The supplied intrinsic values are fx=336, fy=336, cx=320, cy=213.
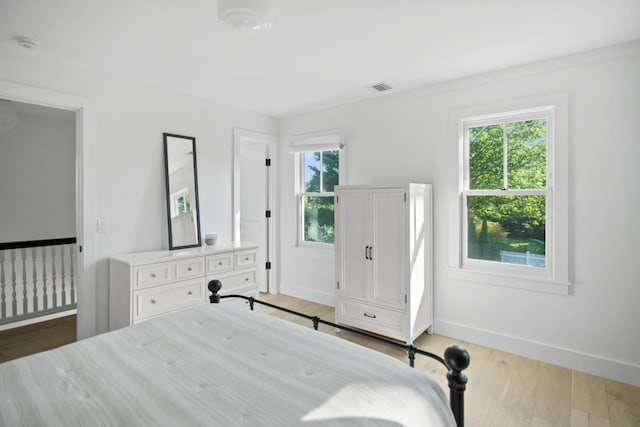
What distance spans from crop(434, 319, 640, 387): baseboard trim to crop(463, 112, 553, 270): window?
643 millimetres

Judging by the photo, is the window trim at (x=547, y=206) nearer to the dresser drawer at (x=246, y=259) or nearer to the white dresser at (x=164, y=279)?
the dresser drawer at (x=246, y=259)

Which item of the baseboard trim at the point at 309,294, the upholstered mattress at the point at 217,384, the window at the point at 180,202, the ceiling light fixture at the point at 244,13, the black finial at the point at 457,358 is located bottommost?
the baseboard trim at the point at 309,294

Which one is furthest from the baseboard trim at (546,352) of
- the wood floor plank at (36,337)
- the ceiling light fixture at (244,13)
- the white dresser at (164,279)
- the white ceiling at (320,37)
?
the wood floor plank at (36,337)

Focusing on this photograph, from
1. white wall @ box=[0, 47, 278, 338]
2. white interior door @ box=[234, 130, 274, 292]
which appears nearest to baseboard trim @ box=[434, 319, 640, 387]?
white interior door @ box=[234, 130, 274, 292]

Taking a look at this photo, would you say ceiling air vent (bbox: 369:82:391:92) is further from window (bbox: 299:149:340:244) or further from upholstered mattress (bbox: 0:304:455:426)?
upholstered mattress (bbox: 0:304:455:426)

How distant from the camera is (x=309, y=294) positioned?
4457mm

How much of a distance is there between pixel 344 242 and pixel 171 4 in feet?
7.72

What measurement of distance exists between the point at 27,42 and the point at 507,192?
398 cm

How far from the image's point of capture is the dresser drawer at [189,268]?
10.1 ft

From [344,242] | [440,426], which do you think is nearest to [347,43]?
[344,242]

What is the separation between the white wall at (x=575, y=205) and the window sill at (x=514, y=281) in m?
0.05

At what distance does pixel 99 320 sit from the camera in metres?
2.99

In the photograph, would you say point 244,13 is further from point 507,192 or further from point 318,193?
point 318,193

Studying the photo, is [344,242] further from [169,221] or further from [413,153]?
[169,221]
